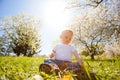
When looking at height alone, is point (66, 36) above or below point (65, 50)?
above

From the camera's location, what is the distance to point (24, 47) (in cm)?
363

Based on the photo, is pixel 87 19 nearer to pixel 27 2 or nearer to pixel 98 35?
pixel 98 35

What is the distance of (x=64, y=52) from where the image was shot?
266cm

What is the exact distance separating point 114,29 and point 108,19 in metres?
0.19

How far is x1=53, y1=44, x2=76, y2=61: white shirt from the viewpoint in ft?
8.64

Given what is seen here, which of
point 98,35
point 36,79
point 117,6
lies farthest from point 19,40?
point 36,79

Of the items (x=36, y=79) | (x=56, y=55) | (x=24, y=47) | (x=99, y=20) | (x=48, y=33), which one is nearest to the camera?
(x=36, y=79)

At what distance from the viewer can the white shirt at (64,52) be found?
2.63 m

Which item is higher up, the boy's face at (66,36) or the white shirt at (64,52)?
the boy's face at (66,36)

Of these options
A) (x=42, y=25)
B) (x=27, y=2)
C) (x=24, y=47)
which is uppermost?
(x=27, y=2)

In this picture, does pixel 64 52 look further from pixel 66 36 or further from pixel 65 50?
pixel 66 36

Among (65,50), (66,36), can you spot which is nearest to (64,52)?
(65,50)

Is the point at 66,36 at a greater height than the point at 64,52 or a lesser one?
greater

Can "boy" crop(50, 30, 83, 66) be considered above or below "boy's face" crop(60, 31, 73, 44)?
below
